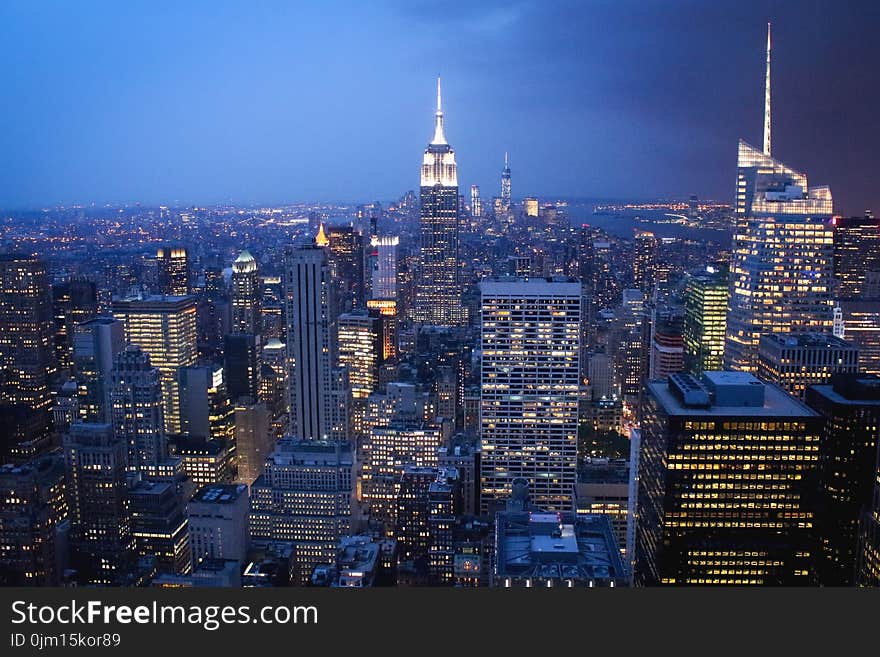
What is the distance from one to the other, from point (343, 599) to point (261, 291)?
15.5m

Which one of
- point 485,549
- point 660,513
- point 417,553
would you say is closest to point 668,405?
point 660,513

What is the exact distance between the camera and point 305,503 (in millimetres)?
11508

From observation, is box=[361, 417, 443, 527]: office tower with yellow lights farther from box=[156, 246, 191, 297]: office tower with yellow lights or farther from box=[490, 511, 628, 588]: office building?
box=[490, 511, 628, 588]: office building

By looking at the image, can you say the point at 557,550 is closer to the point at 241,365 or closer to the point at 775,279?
the point at 775,279

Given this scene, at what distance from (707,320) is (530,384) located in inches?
145

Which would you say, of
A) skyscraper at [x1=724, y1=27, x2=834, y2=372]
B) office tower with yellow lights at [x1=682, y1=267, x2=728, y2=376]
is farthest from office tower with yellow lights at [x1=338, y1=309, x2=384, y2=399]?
skyscraper at [x1=724, y1=27, x2=834, y2=372]

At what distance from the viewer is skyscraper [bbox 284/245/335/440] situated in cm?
1489

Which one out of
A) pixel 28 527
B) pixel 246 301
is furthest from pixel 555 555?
pixel 246 301

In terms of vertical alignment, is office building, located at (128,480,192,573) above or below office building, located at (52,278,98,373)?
below

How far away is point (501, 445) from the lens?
1310 centimetres

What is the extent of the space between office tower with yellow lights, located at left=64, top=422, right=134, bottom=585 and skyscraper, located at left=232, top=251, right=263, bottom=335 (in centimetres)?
586

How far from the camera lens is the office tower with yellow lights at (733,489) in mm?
7105

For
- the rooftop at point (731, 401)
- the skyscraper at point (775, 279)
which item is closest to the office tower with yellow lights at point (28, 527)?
the rooftop at point (731, 401)

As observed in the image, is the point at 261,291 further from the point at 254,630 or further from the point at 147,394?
the point at 254,630
